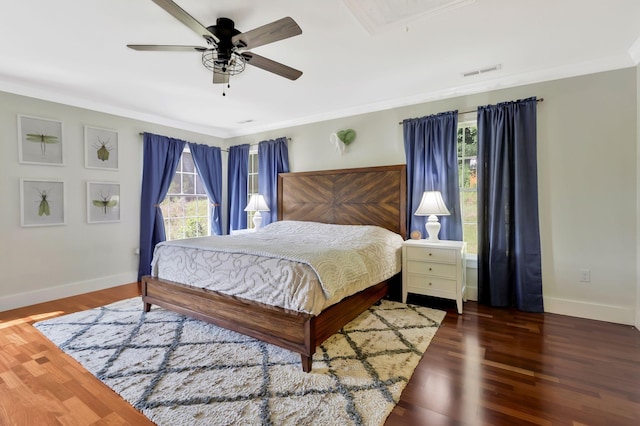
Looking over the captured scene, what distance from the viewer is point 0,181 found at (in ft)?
10.7

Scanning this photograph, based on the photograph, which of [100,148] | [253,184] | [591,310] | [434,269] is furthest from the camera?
[253,184]

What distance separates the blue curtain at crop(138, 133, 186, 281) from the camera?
443cm

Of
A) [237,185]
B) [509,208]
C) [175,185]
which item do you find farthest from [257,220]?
[509,208]

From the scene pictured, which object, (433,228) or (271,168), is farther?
(271,168)

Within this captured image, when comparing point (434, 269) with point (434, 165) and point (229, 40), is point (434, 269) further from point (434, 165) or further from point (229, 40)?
point (229, 40)

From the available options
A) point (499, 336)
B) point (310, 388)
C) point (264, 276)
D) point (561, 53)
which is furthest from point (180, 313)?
point (561, 53)

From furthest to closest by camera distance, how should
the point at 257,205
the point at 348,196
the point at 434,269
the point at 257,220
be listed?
1. the point at 257,220
2. the point at 257,205
3. the point at 348,196
4. the point at 434,269

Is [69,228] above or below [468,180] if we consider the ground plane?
below

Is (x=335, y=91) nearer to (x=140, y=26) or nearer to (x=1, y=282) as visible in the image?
(x=140, y=26)

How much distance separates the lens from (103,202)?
4074 mm

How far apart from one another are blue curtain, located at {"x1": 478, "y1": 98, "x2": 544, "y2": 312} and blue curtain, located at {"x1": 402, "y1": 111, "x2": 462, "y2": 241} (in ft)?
0.89

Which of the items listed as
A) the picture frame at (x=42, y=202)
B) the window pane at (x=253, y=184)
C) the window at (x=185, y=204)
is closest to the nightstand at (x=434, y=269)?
the window pane at (x=253, y=184)

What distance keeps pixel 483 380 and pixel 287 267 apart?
149 centimetres

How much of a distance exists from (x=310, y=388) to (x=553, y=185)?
3.06 meters
